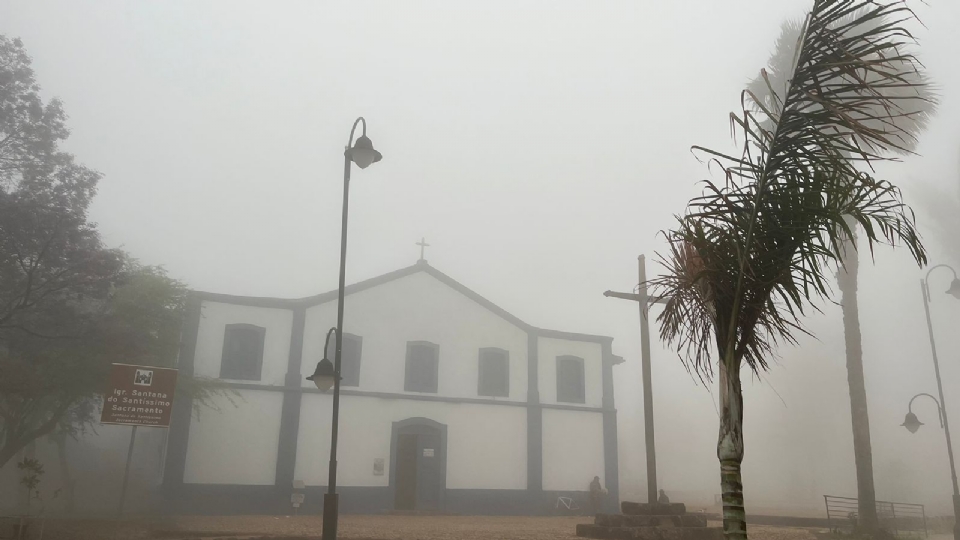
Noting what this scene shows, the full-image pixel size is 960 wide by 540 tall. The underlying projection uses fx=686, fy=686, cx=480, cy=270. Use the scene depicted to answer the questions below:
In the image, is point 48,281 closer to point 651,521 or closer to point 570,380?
point 651,521

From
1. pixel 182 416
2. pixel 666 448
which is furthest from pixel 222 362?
pixel 666 448

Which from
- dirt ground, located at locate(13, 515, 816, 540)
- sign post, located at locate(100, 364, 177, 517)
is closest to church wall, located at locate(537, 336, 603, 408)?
dirt ground, located at locate(13, 515, 816, 540)

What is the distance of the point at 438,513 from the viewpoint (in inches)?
990

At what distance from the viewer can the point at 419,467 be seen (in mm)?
25812

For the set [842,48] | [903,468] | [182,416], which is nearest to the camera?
[842,48]

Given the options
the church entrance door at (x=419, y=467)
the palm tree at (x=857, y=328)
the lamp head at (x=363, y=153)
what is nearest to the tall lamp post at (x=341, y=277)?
the lamp head at (x=363, y=153)

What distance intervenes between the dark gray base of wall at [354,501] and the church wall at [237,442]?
37 centimetres

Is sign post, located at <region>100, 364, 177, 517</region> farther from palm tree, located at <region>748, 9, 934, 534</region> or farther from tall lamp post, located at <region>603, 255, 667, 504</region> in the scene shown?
palm tree, located at <region>748, 9, 934, 534</region>

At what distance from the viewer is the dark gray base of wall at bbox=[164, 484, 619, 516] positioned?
2283 centimetres

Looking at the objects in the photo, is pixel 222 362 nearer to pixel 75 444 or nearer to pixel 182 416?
pixel 182 416

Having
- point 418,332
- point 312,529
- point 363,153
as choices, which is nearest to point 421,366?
point 418,332

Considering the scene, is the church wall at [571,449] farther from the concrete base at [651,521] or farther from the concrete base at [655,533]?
the concrete base at [655,533]

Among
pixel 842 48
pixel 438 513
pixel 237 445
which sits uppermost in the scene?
pixel 842 48

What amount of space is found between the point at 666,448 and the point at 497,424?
2904cm
